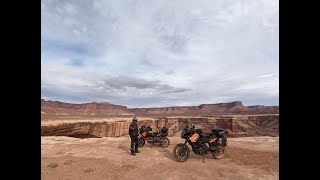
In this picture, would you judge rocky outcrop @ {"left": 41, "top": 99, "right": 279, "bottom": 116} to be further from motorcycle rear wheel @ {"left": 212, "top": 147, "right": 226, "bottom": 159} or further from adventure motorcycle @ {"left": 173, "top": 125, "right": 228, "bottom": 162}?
adventure motorcycle @ {"left": 173, "top": 125, "right": 228, "bottom": 162}

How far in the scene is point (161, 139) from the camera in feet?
42.4

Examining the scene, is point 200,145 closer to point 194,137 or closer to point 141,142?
point 194,137

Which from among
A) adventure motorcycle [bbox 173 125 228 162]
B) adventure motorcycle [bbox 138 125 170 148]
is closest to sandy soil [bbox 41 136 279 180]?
adventure motorcycle [bbox 173 125 228 162]

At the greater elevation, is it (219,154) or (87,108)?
(219,154)

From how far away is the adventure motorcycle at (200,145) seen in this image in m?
9.12

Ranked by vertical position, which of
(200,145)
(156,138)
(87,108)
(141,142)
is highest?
(200,145)

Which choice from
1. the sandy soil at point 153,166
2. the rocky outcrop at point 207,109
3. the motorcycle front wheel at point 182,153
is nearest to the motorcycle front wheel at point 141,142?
the sandy soil at point 153,166

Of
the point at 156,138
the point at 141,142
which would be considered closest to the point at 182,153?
the point at 156,138

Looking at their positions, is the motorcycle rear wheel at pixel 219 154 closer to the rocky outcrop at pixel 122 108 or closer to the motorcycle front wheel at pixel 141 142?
the motorcycle front wheel at pixel 141 142

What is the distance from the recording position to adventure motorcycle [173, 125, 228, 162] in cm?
912

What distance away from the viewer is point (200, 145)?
30.7 ft

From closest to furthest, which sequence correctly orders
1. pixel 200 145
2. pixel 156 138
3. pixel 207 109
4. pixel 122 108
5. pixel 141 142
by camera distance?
pixel 200 145
pixel 156 138
pixel 141 142
pixel 207 109
pixel 122 108
